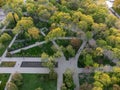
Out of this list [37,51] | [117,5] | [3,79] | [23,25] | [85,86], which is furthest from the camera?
[117,5]

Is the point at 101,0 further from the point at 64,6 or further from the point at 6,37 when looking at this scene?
the point at 6,37

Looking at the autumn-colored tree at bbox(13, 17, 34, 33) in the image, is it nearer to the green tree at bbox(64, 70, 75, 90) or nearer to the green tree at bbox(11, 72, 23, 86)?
the green tree at bbox(11, 72, 23, 86)

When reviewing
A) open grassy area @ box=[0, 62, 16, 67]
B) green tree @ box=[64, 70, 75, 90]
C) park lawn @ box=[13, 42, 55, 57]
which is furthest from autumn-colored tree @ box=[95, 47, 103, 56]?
open grassy area @ box=[0, 62, 16, 67]

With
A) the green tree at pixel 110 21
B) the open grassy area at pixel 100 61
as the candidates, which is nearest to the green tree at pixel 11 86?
the open grassy area at pixel 100 61

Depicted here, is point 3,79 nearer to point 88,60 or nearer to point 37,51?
point 37,51

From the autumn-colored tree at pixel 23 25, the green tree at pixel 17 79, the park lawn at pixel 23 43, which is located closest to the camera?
the green tree at pixel 17 79

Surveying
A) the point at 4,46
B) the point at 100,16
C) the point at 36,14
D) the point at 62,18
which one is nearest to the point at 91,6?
the point at 100,16

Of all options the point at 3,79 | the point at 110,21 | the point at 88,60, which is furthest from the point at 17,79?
the point at 110,21

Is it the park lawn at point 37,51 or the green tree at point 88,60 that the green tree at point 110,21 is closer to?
the green tree at point 88,60
